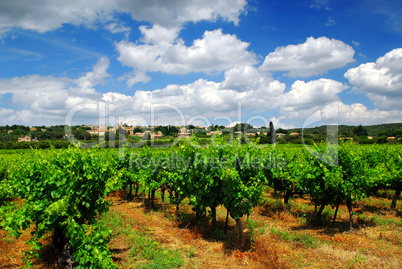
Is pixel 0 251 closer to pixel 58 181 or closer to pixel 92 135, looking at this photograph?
pixel 58 181

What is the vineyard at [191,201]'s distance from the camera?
20.2 ft

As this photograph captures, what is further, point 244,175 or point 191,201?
point 191,201

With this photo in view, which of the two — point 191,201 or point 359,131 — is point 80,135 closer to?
point 191,201

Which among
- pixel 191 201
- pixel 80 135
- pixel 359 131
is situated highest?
pixel 359 131

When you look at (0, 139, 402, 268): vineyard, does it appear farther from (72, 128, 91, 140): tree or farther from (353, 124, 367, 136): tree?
(353, 124, 367, 136): tree

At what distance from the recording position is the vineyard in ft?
20.2

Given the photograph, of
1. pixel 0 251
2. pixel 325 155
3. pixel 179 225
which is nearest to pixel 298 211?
pixel 325 155

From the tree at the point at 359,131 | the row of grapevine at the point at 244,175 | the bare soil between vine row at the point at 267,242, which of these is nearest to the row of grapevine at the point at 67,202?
the bare soil between vine row at the point at 267,242

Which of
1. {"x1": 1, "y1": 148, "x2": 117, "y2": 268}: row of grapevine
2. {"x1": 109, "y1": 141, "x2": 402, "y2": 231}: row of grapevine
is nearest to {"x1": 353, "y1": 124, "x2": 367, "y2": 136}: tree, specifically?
{"x1": 109, "y1": 141, "x2": 402, "y2": 231}: row of grapevine

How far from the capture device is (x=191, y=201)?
927cm

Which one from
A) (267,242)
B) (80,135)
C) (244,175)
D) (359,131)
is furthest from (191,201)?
(359,131)

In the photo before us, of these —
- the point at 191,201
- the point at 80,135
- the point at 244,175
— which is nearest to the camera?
the point at 244,175

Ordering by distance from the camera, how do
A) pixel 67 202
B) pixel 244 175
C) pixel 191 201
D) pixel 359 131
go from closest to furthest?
pixel 67 202
pixel 244 175
pixel 191 201
pixel 359 131

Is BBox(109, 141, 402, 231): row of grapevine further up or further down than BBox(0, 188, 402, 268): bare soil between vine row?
further up
